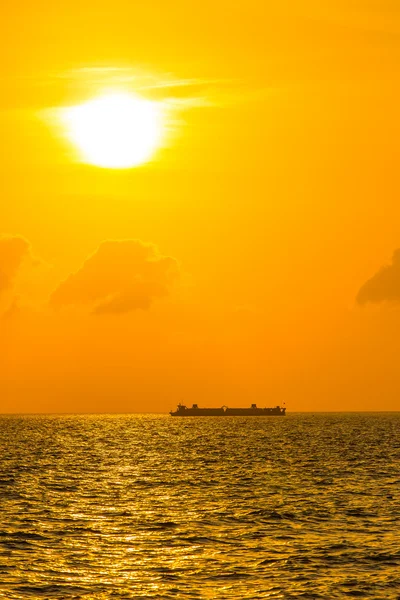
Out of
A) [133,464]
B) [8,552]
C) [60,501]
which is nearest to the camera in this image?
[8,552]

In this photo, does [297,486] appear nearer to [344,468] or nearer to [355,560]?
[344,468]

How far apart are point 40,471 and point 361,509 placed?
51104 mm

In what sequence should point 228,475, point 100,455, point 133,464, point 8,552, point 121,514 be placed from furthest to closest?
point 100,455 < point 133,464 < point 228,475 < point 121,514 < point 8,552

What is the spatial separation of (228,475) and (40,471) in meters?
23.5

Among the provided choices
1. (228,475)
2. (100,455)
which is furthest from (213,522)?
(100,455)

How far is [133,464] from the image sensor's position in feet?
402

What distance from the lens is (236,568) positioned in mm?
47062

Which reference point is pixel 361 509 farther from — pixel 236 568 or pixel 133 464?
pixel 133 464

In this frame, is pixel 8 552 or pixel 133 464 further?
pixel 133 464

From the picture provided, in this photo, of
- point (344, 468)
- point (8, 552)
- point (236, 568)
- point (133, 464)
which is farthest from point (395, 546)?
point (133, 464)

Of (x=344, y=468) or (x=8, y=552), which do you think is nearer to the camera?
(x=8, y=552)

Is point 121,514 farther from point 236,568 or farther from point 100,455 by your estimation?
point 100,455

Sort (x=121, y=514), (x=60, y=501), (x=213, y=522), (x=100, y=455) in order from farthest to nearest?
(x=100, y=455)
(x=60, y=501)
(x=121, y=514)
(x=213, y=522)

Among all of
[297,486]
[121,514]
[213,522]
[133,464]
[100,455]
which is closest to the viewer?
[213,522]
